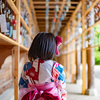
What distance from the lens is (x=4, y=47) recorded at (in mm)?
2047

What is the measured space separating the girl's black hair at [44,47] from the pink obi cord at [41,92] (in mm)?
247

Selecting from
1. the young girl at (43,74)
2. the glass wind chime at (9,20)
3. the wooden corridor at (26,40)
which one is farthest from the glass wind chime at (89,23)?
the young girl at (43,74)

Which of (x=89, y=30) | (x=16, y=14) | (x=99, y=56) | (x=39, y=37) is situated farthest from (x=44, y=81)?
(x=99, y=56)

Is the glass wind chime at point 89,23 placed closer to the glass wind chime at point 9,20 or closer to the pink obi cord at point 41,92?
the glass wind chime at point 9,20

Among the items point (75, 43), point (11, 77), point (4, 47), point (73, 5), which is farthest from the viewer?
point (75, 43)

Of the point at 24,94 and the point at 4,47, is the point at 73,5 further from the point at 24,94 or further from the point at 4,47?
the point at 24,94

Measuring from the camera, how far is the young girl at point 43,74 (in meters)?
1.24

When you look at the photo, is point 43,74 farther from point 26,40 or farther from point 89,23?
point 89,23

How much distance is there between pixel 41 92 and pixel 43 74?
0.15 meters

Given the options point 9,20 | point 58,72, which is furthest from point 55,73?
point 9,20

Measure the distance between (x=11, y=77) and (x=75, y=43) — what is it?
334 centimetres

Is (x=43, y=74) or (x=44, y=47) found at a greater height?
(x=44, y=47)

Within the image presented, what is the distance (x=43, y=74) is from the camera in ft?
4.09

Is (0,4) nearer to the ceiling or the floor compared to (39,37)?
nearer to the ceiling
